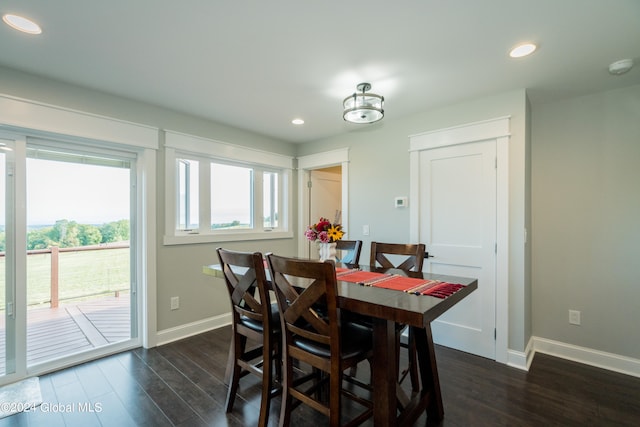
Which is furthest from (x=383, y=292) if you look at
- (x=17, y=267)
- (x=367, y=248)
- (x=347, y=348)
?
(x=17, y=267)

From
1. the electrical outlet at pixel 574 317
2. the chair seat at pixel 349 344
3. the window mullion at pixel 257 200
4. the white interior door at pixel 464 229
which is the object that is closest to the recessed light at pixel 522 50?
the white interior door at pixel 464 229

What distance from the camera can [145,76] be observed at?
2.39 meters

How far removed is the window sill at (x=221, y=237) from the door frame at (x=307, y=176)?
9.8 inches

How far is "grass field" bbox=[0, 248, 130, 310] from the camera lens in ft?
8.09

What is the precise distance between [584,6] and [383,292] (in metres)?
1.84

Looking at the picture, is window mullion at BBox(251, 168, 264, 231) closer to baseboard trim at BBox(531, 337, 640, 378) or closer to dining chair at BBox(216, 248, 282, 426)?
dining chair at BBox(216, 248, 282, 426)

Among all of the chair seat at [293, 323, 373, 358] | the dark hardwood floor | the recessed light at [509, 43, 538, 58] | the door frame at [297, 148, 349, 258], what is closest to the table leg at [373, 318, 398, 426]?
the chair seat at [293, 323, 373, 358]

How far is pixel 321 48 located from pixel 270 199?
2.60 meters

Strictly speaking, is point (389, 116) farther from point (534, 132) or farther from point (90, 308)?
point (90, 308)

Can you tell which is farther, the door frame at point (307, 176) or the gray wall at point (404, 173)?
the door frame at point (307, 176)

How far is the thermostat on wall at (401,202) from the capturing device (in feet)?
10.8

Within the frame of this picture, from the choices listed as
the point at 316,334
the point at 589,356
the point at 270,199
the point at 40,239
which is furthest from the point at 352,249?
the point at 40,239

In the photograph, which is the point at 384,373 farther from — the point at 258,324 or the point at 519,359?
the point at 519,359

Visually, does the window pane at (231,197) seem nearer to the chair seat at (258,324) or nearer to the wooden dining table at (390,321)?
the chair seat at (258,324)
